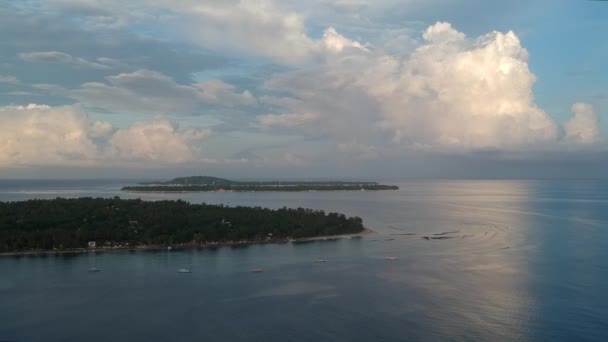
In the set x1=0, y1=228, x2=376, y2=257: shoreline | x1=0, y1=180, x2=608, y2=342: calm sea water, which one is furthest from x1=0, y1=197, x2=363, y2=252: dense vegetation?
x1=0, y1=180, x2=608, y2=342: calm sea water

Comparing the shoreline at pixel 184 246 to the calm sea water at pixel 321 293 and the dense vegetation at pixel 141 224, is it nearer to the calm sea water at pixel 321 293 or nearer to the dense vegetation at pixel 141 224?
the dense vegetation at pixel 141 224

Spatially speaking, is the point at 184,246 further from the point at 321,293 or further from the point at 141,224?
the point at 321,293

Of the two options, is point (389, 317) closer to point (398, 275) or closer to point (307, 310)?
point (307, 310)

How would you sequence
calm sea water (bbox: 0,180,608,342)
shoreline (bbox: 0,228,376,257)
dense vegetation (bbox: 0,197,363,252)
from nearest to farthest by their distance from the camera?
calm sea water (bbox: 0,180,608,342)
shoreline (bbox: 0,228,376,257)
dense vegetation (bbox: 0,197,363,252)

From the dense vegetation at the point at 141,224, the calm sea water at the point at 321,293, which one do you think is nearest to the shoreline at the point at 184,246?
the dense vegetation at the point at 141,224

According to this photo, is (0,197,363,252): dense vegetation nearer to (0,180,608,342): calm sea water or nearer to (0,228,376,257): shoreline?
(0,228,376,257): shoreline
